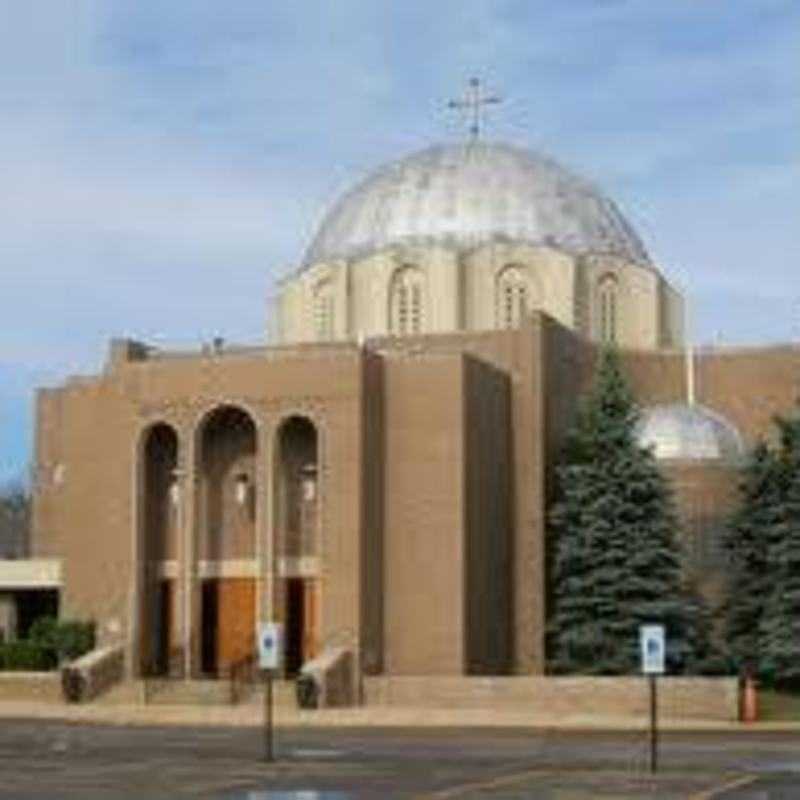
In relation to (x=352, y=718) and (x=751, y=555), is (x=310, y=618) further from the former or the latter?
(x=751, y=555)

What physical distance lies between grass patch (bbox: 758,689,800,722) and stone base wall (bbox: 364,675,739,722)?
147 centimetres

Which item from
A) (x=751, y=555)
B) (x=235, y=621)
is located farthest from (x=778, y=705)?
(x=235, y=621)

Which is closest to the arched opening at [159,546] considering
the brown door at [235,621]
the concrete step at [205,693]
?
the brown door at [235,621]

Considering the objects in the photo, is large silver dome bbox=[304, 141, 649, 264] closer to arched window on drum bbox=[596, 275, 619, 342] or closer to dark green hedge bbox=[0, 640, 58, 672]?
arched window on drum bbox=[596, 275, 619, 342]

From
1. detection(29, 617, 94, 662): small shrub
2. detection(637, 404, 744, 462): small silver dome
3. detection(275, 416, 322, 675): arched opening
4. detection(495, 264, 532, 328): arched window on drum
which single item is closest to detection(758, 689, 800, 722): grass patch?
detection(637, 404, 744, 462): small silver dome

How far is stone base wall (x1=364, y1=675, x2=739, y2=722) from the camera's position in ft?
163

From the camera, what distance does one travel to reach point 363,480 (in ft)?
185

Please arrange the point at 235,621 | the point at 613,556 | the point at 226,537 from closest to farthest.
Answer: the point at 613,556 → the point at 235,621 → the point at 226,537

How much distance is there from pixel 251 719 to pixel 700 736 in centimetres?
1042

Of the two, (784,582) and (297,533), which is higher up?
(297,533)

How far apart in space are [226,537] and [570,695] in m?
12.4

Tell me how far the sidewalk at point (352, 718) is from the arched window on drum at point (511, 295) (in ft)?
63.7

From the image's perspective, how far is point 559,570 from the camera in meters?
58.7

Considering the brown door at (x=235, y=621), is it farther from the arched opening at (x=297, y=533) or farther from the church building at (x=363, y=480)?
the arched opening at (x=297, y=533)
